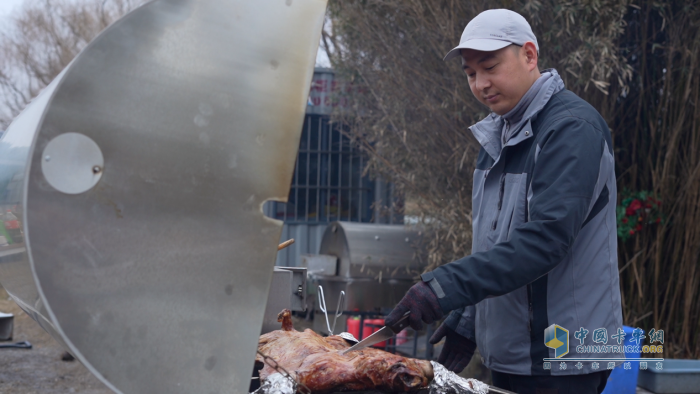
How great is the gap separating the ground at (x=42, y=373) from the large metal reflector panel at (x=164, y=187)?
13.9 ft

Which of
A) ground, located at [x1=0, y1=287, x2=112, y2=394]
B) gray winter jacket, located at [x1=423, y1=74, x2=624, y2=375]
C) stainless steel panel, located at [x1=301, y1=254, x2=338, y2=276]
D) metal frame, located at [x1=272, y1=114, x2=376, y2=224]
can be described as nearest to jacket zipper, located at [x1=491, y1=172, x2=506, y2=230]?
gray winter jacket, located at [x1=423, y1=74, x2=624, y2=375]

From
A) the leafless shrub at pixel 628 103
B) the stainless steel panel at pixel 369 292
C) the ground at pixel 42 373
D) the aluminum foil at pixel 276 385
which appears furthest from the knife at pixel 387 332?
the stainless steel panel at pixel 369 292

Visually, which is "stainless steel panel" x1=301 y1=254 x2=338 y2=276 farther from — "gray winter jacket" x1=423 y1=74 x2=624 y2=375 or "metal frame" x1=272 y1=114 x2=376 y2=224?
"gray winter jacket" x1=423 y1=74 x2=624 y2=375

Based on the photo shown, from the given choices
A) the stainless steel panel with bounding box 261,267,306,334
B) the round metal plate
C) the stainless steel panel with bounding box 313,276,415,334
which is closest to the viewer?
the round metal plate

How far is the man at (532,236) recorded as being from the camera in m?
1.68

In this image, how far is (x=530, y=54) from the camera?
6.55 feet

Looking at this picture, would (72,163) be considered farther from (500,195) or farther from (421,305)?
(500,195)

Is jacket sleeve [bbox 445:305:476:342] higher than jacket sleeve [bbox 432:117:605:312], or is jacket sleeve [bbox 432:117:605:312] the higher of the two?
→ jacket sleeve [bbox 432:117:605:312]

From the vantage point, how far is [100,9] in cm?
1616

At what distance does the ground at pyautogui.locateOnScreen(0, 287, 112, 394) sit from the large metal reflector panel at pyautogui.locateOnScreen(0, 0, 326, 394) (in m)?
4.23

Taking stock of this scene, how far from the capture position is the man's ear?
1.97 metres

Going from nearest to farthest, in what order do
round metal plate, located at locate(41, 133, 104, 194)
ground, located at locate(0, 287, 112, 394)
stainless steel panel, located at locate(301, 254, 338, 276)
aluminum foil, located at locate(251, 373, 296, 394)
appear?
1. round metal plate, located at locate(41, 133, 104, 194)
2. aluminum foil, located at locate(251, 373, 296, 394)
3. ground, located at locate(0, 287, 112, 394)
4. stainless steel panel, located at locate(301, 254, 338, 276)

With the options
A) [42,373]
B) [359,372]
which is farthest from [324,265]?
[359,372]

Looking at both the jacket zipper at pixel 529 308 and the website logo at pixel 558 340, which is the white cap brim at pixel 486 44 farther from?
the website logo at pixel 558 340
